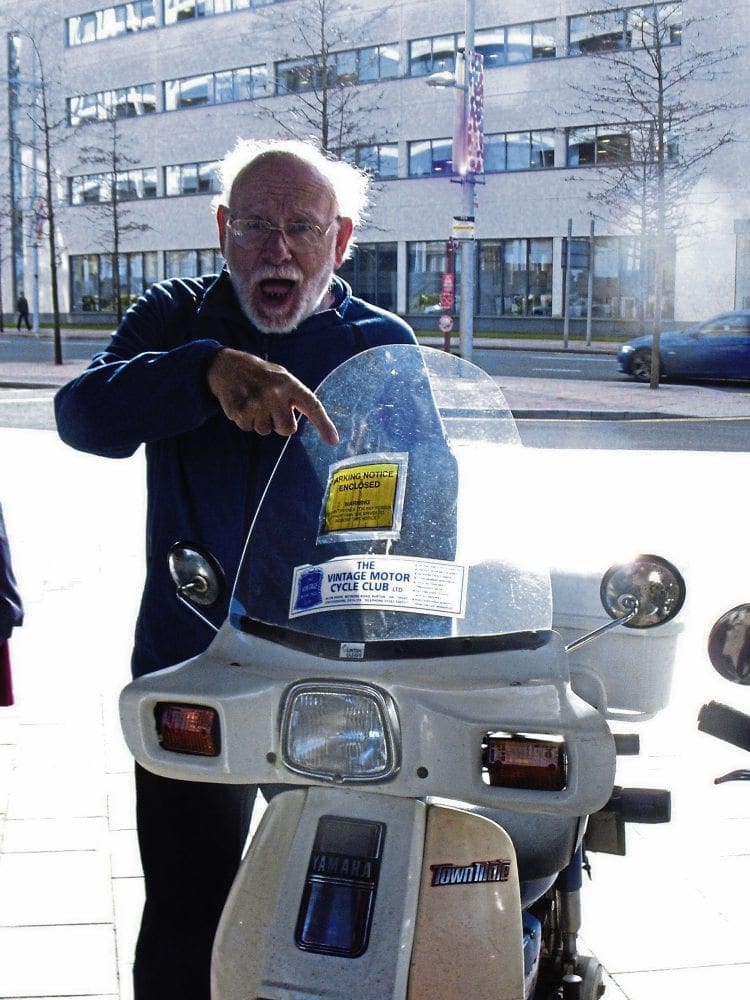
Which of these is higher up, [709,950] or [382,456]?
[382,456]

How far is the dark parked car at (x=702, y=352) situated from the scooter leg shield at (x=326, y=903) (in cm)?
2387

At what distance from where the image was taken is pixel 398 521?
6.05 ft

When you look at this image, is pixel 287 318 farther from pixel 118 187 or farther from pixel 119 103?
pixel 119 103

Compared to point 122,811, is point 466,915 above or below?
above

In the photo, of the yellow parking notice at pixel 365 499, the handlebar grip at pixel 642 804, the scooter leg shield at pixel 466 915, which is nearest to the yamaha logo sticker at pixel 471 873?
the scooter leg shield at pixel 466 915

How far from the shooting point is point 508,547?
1.93 meters

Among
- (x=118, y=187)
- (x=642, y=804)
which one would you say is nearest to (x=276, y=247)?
(x=642, y=804)

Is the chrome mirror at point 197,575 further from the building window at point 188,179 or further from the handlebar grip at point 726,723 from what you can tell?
the building window at point 188,179

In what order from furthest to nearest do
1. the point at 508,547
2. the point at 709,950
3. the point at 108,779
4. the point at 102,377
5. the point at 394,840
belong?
the point at 108,779, the point at 709,950, the point at 102,377, the point at 508,547, the point at 394,840

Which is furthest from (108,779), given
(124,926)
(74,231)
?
(74,231)

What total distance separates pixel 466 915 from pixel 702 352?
24218 millimetres

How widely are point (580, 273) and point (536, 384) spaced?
16855mm

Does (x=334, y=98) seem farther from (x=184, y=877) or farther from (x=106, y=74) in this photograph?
(x=184, y=877)

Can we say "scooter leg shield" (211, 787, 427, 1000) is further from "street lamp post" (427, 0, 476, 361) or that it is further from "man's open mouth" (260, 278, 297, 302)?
"street lamp post" (427, 0, 476, 361)
